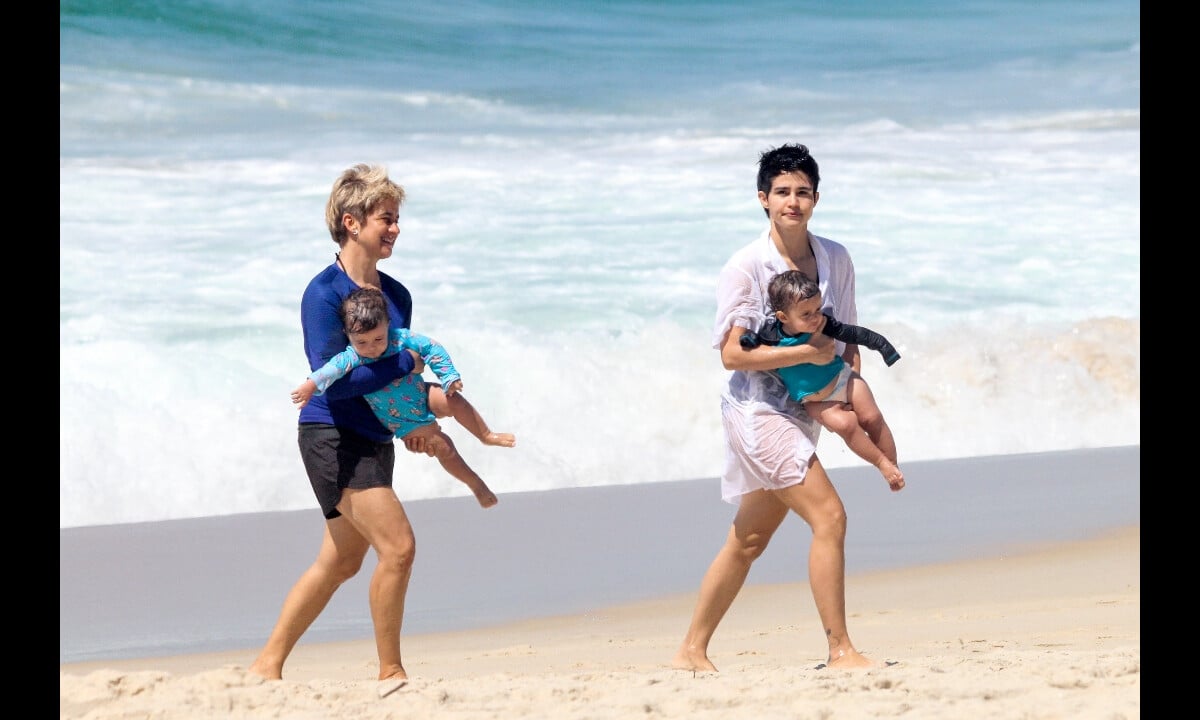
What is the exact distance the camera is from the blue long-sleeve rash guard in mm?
4992

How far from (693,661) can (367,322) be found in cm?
170

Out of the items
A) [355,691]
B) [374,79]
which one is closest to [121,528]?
[355,691]

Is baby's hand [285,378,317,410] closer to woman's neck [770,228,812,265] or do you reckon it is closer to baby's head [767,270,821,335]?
baby's head [767,270,821,335]

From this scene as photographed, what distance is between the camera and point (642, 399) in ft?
40.3

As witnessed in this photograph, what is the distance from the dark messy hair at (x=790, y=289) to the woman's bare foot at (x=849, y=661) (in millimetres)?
1129

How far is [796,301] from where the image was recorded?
5117mm

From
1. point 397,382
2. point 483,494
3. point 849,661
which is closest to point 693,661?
point 849,661

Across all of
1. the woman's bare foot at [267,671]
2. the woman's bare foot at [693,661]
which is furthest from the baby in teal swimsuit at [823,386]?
the woman's bare foot at [267,671]

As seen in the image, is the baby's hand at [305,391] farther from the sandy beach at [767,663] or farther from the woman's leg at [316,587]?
the sandy beach at [767,663]

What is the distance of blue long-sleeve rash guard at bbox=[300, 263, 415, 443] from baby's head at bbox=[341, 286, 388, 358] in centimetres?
5

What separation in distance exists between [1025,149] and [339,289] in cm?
1951

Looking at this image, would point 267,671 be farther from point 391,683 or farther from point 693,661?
point 693,661

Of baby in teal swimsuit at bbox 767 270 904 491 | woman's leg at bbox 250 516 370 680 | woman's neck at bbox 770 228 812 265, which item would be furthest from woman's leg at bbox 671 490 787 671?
woman's leg at bbox 250 516 370 680
